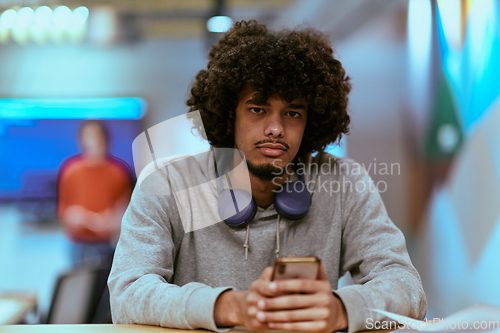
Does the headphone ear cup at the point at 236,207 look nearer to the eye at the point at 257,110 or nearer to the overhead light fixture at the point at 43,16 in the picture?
the eye at the point at 257,110

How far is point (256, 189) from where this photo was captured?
1.05 m

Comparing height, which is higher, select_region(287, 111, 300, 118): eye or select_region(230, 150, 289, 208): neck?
select_region(287, 111, 300, 118): eye

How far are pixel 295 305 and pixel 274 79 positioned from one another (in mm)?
566

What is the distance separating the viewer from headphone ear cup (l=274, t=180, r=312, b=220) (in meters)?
A: 0.99

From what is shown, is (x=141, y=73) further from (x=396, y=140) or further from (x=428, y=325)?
(x=428, y=325)

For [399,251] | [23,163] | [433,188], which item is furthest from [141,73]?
[399,251]

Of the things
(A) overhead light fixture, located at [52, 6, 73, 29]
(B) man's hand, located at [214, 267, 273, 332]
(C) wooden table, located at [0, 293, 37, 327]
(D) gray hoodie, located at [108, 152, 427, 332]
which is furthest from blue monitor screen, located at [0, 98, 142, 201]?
(B) man's hand, located at [214, 267, 273, 332]

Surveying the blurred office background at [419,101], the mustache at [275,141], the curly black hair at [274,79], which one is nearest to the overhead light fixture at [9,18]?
the blurred office background at [419,101]

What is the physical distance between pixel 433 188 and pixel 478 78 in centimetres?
36

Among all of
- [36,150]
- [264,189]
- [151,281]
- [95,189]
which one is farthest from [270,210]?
[36,150]

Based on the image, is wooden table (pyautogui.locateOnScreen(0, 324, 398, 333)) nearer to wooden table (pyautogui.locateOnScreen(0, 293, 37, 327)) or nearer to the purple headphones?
the purple headphones

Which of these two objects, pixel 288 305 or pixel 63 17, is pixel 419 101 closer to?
pixel 288 305

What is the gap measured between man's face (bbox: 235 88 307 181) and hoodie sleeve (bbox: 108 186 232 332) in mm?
253

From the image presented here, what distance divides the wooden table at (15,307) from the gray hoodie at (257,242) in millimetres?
616
